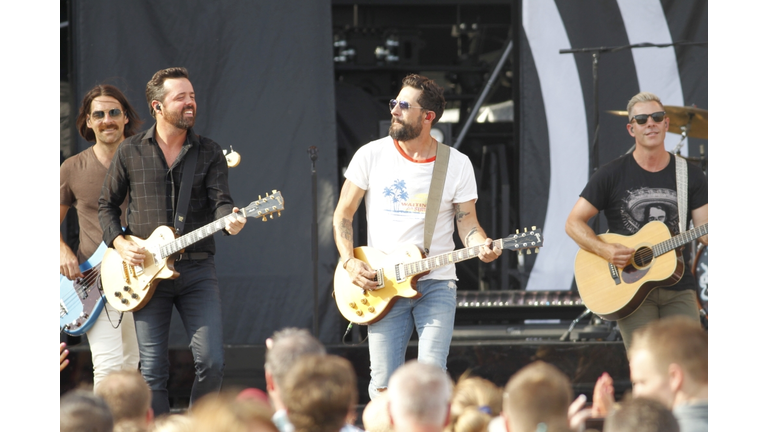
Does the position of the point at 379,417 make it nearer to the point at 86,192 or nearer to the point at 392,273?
the point at 392,273

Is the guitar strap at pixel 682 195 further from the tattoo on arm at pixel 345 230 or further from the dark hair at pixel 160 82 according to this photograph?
the dark hair at pixel 160 82

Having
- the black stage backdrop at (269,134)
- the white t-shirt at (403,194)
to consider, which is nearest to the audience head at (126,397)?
the white t-shirt at (403,194)

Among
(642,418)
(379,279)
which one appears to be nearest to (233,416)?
(642,418)

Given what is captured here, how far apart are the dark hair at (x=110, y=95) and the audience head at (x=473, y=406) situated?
308 cm

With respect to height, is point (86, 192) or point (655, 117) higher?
point (655, 117)

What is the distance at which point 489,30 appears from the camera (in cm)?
909

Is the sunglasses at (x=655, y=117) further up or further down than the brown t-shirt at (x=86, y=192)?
further up

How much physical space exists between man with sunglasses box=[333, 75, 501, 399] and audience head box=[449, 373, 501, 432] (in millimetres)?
1541

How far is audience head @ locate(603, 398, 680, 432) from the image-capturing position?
211 centimetres

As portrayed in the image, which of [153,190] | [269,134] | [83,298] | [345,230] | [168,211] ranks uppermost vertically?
[269,134]

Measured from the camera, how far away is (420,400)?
232 centimetres

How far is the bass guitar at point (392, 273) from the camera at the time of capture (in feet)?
13.9

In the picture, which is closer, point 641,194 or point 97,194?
point 641,194

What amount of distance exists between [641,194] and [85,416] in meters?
3.38
